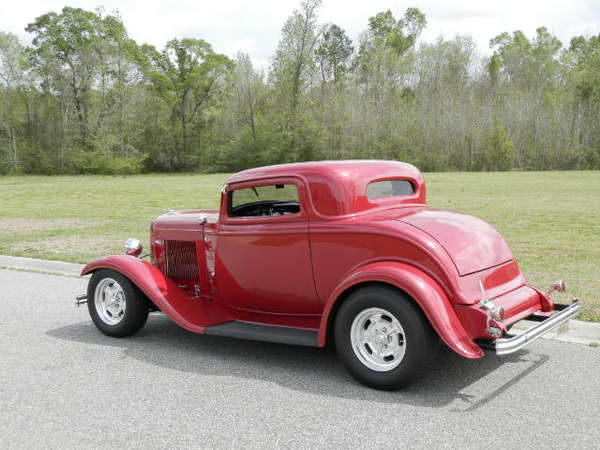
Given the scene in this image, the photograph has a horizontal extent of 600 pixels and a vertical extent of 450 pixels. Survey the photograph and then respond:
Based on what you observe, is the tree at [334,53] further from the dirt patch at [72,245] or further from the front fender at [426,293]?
the front fender at [426,293]

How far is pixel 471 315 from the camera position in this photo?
408 centimetres

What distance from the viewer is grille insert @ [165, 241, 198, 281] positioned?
576 centimetres

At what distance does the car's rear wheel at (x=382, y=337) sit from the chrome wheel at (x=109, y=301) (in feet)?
8.36

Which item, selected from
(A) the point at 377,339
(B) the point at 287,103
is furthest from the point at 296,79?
(A) the point at 377,339

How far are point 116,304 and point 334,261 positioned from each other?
2553 mm

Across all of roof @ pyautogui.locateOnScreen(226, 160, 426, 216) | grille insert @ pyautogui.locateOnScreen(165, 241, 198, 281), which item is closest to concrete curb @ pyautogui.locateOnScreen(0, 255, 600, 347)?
roof @ pyautogui.locateOnScreen(226, 160, 426, 216)

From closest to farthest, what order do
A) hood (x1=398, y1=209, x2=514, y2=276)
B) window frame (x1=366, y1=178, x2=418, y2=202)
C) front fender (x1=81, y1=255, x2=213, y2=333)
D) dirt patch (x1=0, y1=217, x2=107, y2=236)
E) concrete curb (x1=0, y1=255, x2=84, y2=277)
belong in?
1. hood (x1=398, y1=209, x2=514, y2=276)
2. window frame (x1=366, y1=178, x2=418, y2=202)
3. front fender (x1=81, y1=255, x2=213, y2=333)
4. concrete curb (x1=0, y1=255, x2=84, y2=277)
5. dirt patch (x1=0, y1=217, x2=107, y2=236)

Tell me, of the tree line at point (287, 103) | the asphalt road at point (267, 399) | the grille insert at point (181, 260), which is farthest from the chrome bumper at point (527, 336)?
the tree line at point (287, 103)

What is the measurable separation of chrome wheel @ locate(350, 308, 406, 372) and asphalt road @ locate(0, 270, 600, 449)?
23 centimetres

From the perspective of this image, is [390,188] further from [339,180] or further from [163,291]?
[163,291]

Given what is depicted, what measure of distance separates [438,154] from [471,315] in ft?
166

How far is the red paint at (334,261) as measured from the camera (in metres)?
4.19

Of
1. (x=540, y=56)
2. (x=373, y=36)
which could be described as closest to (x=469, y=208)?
(x=540, y=56)

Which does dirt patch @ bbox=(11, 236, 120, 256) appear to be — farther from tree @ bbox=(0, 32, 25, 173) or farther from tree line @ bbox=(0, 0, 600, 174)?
tree @ bbox=(0, 32, 25, 173)
